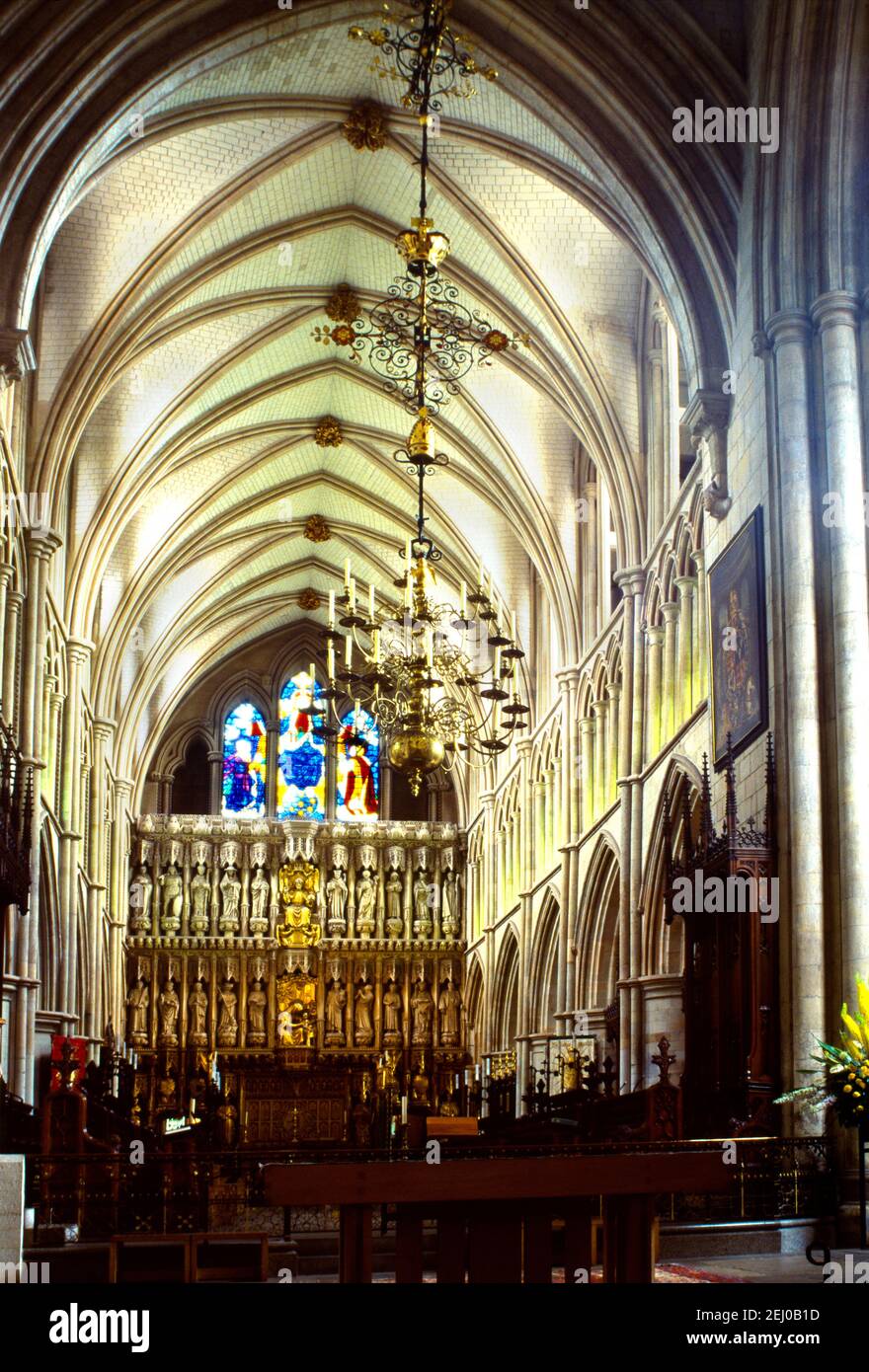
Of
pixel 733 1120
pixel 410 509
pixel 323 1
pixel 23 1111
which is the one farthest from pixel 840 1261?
pixel 410 509

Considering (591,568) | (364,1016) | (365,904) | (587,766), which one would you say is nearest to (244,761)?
(365,904)

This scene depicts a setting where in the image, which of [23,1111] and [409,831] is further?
[409,831]

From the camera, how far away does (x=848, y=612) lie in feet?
46.6

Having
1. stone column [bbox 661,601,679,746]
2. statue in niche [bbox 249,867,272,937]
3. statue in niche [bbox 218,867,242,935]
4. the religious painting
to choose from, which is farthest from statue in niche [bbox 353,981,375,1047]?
the religious painting

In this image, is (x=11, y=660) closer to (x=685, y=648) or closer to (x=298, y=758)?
(x=685, y=648)

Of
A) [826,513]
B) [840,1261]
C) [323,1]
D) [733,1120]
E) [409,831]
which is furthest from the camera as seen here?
[409,831]

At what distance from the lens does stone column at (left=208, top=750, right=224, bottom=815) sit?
3781cm

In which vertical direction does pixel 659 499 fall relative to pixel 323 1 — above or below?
below

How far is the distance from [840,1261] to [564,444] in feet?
55.1

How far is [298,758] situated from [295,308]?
15259 mm

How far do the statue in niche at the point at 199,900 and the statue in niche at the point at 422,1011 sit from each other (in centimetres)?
474

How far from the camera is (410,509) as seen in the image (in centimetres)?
3148

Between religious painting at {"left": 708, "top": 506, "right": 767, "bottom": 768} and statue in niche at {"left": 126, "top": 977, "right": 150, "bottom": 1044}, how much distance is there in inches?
820
